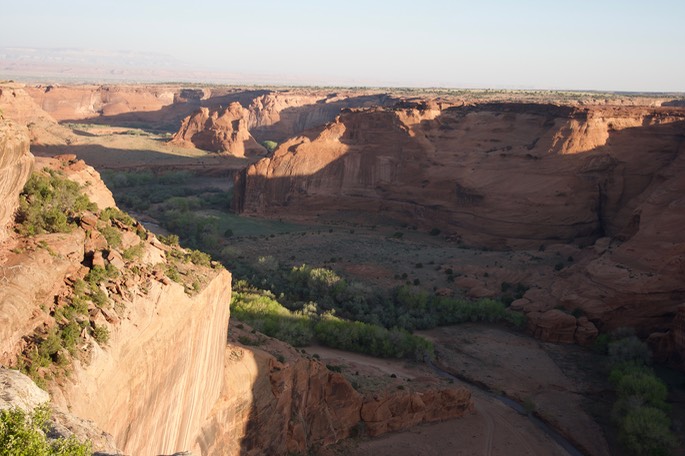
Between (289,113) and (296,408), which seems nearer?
(296,408)

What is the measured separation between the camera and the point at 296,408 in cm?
1869

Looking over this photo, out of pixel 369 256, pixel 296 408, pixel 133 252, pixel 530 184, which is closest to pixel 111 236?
pixel 133 252

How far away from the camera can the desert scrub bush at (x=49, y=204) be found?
1181 centimetres

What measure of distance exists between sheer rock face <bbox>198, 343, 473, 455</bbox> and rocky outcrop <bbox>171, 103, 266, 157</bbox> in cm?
7054

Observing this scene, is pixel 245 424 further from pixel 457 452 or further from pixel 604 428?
pixel 604 428

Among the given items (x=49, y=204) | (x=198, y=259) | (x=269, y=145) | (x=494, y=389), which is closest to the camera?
(x=49, y=204)

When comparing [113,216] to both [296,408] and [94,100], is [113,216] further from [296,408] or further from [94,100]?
[94,100]

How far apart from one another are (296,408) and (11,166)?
35.5ft

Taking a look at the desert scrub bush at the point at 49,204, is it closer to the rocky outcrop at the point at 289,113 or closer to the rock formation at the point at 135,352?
the rock formation at the point at 135,352

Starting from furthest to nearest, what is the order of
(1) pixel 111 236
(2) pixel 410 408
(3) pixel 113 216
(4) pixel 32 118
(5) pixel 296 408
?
(4) pixel 32 118, (2) pixel 410 408, (5) pixel 296 408, (3) pixel 113 216, (1) pixel 111 236

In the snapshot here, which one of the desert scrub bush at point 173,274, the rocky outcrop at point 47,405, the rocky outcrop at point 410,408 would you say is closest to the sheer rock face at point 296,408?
the rocky outcrop at point 410,408

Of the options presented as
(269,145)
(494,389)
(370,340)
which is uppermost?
(269,145)

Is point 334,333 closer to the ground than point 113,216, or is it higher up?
closer to the ground

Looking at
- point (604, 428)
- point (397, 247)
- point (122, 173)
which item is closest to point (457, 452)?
point (604, 428)
